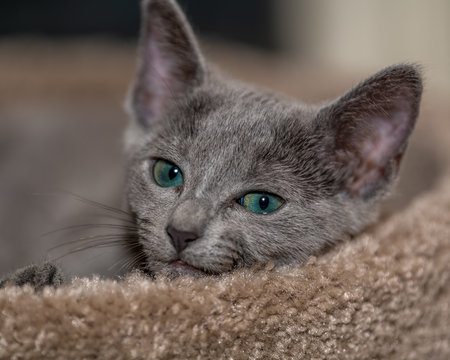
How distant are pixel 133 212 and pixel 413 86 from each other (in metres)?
0.66

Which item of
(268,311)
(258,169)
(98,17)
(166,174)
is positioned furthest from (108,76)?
(268,311)

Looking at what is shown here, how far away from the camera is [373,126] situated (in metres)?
1.29

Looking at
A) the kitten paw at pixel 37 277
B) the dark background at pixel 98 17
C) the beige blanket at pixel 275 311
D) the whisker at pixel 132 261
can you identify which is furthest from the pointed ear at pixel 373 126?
the dark background at pixel 98 17

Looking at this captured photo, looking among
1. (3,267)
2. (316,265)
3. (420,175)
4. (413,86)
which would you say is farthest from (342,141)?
(3,267)

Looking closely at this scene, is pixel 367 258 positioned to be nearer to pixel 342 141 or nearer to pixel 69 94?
pixel 342 141

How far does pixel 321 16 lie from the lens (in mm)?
3596

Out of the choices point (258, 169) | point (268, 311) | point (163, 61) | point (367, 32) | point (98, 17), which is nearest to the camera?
point (268, 311)

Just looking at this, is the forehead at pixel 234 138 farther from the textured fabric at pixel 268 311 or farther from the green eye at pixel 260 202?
the textured fabric at pixel 268 311

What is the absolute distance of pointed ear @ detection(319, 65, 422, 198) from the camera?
1211mm

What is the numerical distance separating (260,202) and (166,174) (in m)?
0.22

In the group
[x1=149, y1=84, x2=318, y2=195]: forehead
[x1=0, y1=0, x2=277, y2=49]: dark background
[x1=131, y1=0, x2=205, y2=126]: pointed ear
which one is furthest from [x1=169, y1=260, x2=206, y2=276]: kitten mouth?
[x1=0, y1=0, x2=277, y2=49]: dark background

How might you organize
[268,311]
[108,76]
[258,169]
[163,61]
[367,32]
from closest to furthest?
1. [268,311]
2. [258,169]
3. [163,61]
4. [108,76]
5. [367,32]

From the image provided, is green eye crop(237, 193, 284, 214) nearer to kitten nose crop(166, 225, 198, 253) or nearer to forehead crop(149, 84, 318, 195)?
forehead crop(149, 84, 318, 195)

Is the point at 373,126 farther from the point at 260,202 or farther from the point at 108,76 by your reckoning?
the point at 108,76
